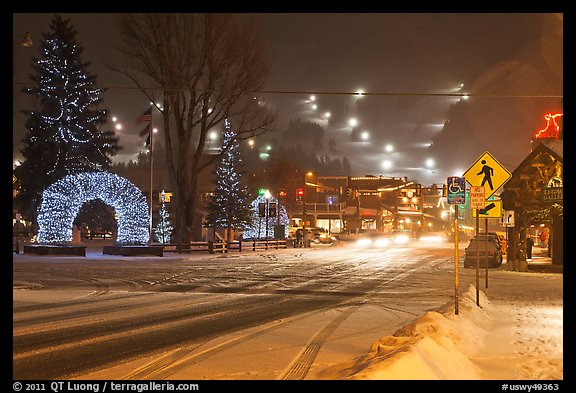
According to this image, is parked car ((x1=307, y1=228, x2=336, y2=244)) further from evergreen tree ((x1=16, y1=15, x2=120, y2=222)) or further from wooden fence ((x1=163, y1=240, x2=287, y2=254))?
evergreen tree ((x1=16, y1=15, x2=120, y2=222))

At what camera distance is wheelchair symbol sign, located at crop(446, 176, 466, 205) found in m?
15.5

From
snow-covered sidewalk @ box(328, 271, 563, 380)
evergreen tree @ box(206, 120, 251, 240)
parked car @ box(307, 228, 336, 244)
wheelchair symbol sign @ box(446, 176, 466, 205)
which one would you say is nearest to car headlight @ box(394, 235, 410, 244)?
parked car @ box(307, 228, 336, 244)

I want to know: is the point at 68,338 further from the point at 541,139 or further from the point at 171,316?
the point at 541,139

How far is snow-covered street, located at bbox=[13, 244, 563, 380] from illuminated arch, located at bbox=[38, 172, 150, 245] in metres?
14.8

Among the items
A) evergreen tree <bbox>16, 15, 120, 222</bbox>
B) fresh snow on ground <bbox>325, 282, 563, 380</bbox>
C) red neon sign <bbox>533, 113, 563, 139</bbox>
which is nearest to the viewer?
fresh snow on ground <bbox>325, 282, 563, 380</bbox>

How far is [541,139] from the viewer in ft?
110

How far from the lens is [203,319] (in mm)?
14852

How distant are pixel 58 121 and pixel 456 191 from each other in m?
43.3

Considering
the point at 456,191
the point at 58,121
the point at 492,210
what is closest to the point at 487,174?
the point at 456,191

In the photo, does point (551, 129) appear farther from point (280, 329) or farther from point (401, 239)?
point (401, 239)

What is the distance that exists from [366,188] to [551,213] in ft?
289

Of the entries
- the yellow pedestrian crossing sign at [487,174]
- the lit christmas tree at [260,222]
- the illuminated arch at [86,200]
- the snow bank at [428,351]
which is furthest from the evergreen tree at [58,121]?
the snow bank at [428,351]

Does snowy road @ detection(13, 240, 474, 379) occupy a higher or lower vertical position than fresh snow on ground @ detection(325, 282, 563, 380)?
lower
